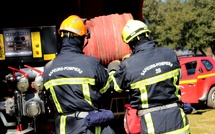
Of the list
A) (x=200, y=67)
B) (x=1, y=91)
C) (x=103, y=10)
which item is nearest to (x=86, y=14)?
(x=103, y=10)

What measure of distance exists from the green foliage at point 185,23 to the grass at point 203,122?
69.0 ft

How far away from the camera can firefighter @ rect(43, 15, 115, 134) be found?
3803mm

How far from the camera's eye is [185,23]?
32.6 meters

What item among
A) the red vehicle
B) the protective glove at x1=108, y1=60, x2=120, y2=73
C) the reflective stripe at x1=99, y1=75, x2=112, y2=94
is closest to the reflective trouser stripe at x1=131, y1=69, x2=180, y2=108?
the reflective stripe at x1=99, y1=75, x2=112, y2=94

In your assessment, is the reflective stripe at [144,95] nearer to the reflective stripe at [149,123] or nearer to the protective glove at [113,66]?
the reflective stripe at [149,123]

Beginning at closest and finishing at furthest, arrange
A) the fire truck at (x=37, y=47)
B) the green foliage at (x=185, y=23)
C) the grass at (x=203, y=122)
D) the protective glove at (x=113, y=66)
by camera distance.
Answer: the protective glove at (x=113, y=66), the fire truck at (x=37, y=47), the grass at (x=203, y=122), the green foliage at (x=185, y=23)

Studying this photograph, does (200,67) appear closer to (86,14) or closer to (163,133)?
(86,14)

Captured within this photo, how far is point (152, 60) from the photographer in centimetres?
394

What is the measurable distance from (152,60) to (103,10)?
234 centimetres

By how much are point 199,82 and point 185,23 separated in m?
22.0

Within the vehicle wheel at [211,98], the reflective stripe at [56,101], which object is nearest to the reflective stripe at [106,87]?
the reflective stripe at [56,101]

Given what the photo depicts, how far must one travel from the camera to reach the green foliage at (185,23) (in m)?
31.7

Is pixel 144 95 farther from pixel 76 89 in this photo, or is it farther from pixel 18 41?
pixel 18 41

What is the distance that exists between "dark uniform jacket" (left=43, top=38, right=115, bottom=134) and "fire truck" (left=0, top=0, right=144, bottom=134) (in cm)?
100
